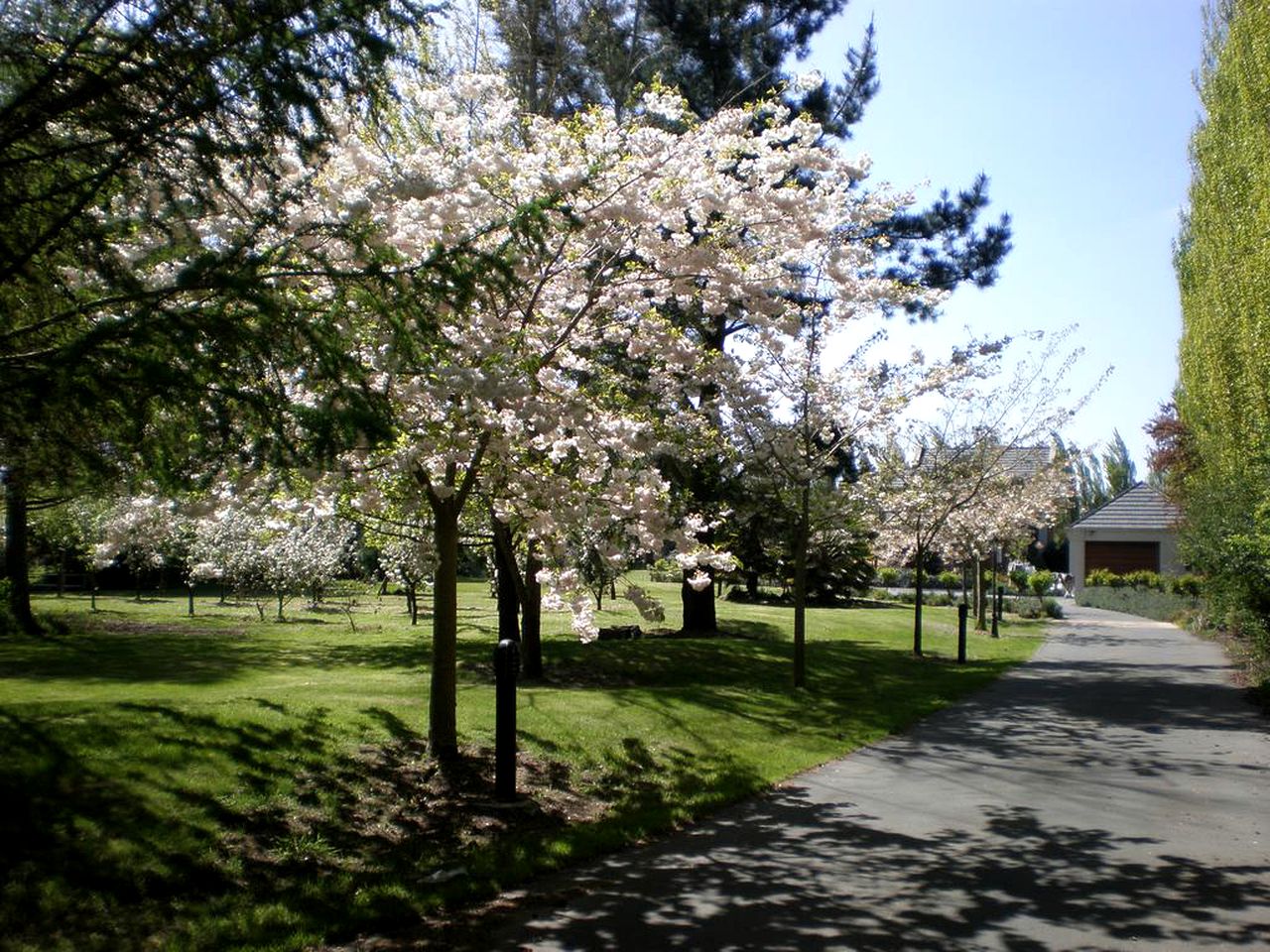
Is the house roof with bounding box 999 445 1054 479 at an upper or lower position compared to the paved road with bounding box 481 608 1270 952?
upper

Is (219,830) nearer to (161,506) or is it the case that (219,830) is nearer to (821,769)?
(161,506)

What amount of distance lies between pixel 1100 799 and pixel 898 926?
3710 mm

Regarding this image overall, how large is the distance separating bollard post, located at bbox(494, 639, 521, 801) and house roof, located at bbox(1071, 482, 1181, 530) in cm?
5338

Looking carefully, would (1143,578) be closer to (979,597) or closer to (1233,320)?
(979,597)

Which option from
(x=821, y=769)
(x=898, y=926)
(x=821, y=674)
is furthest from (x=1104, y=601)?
(x=898, y=926)

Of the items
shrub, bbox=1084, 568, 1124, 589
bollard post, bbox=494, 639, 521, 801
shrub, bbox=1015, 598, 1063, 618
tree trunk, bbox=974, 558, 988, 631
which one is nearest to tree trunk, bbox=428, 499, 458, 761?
bollard post, bbox=494, 639, 521, 801

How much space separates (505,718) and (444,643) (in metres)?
1.46

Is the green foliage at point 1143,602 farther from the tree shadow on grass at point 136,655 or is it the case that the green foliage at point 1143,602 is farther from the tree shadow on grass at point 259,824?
the tree shadow on grass at point 259,824

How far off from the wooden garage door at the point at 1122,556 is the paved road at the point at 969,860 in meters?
47.7

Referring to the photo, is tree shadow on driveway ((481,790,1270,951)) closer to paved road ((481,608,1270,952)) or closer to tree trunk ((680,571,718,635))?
paved road ((481,608,1270,952))

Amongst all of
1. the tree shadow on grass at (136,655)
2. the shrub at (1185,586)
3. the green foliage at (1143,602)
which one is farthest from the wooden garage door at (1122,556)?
the tree shadow on grass at (136,655)

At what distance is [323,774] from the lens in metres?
7.50

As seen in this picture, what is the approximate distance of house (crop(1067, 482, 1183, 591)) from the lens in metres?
54.4

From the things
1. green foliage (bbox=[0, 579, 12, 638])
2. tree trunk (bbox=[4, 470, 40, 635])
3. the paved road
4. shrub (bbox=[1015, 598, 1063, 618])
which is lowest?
shrub (bbox=[1015, 598, 1063, 618])
